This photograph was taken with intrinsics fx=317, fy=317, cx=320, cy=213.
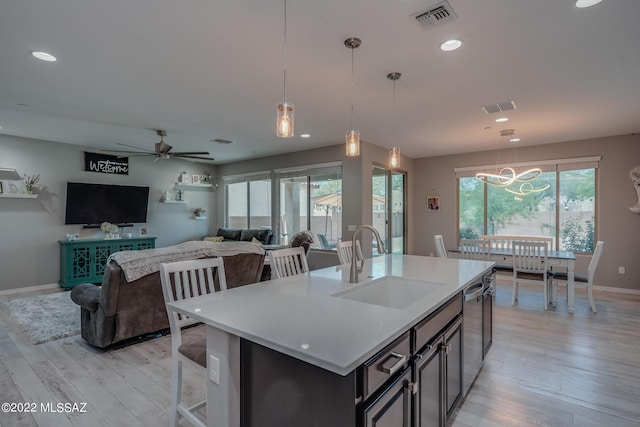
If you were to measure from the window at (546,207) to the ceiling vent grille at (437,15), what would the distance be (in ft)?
17.1

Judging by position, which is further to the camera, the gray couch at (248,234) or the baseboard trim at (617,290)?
the gray couch at (248,234)

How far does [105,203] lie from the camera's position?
21.0ft

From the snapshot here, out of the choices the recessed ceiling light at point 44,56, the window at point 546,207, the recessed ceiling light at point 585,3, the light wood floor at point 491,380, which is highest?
the recessed ceiling light at point 585,3

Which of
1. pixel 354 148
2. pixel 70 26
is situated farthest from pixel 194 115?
pixel 354 148

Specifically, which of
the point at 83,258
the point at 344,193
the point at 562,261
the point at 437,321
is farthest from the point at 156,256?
the point at 562,261

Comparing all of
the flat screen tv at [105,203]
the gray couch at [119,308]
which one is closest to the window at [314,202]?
the flat screen tv at [105,203]

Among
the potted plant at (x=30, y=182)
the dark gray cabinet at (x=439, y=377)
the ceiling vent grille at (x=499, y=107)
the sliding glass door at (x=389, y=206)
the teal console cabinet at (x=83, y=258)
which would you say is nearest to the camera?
the dark gray cabinet at (x=439, y=377)

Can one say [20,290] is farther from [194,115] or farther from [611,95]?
[611,95]

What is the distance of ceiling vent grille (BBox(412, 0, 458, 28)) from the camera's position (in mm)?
2049

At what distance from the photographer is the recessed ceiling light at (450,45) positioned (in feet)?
8.04

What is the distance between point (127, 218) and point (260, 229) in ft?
9.18

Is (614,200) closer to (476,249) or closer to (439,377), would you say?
(476,249)

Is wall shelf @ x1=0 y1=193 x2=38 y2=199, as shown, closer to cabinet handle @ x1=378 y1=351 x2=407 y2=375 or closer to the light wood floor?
the light wood floor

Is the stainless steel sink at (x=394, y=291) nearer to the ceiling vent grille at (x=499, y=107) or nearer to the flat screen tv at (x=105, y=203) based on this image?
the ceiling vent grille at (x=499, y=107)
